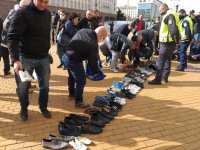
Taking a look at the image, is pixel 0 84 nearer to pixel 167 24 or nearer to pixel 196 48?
pixel 167 24

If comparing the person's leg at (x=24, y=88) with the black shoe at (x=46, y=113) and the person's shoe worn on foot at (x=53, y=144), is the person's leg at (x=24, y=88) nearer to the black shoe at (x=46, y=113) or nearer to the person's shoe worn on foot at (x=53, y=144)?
the black shoe at (x=46, y=113)

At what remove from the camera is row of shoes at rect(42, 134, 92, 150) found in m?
3.48

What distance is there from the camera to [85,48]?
444 cm

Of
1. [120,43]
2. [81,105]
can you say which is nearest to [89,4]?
[120,43]

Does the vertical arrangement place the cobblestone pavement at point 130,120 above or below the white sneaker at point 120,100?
below

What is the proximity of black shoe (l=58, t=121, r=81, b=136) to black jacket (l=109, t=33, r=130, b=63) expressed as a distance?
399 centimetres

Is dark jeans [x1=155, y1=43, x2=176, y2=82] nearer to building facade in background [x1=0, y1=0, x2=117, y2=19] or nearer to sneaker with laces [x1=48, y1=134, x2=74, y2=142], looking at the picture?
sneaker with laces [x1=48, y1=134, x2=74, y2=142]

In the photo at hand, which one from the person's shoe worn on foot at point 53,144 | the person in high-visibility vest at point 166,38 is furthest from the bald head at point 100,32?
the person in high-visibility vest at point 166,38

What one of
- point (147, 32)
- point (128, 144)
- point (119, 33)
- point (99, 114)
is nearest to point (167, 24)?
point (119, 33)

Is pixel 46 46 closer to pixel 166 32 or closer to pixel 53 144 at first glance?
pixel 53 144

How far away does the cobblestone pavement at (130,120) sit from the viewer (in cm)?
371

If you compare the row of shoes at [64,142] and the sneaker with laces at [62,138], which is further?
the sneaker with laces at [62,138]

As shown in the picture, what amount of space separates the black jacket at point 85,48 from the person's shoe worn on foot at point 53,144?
1.54m

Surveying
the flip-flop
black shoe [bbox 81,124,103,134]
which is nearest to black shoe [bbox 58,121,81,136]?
black shoe [bbox 81,124,103,134]
